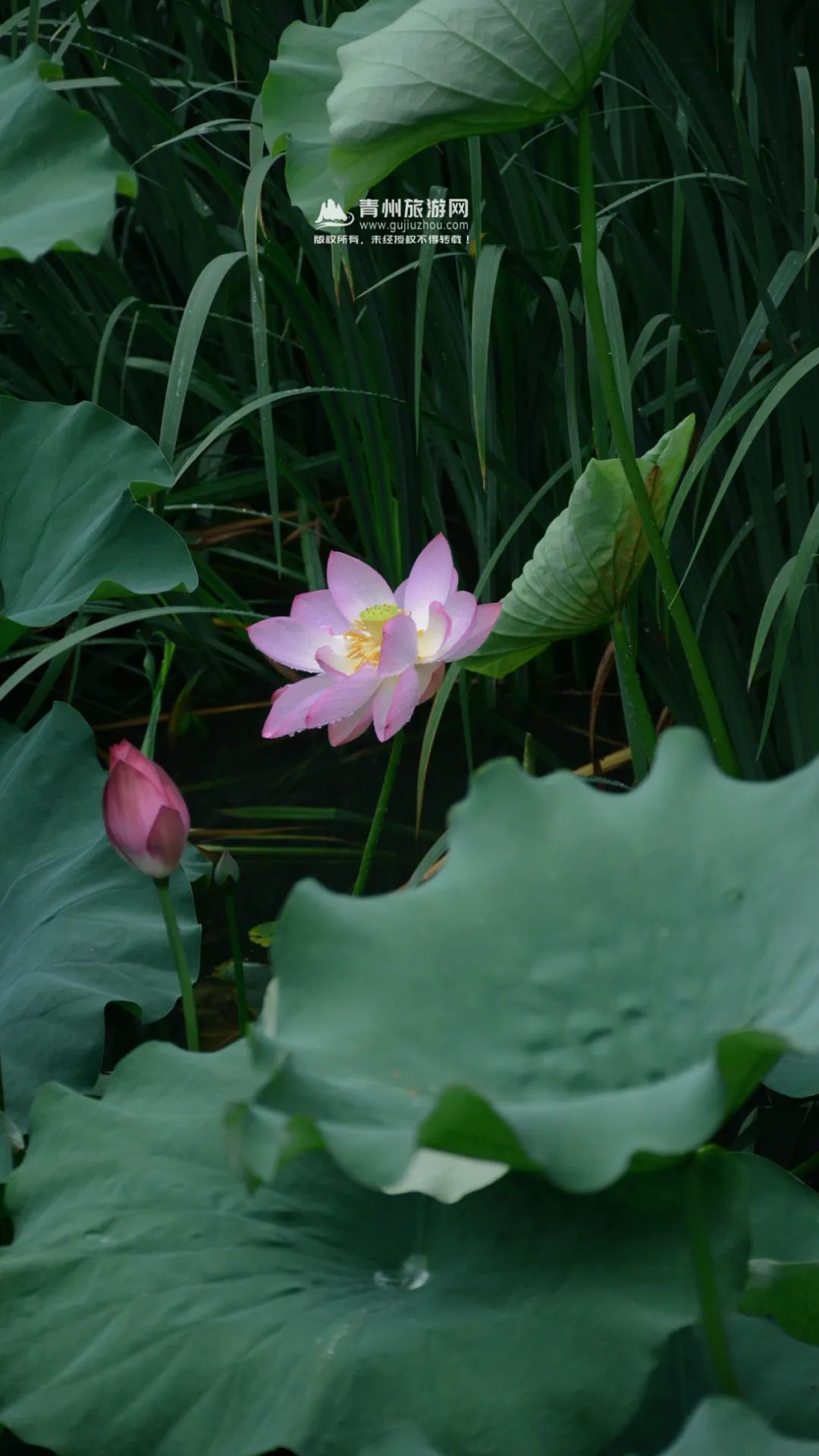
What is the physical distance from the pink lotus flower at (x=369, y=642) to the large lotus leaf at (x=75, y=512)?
0.08 m

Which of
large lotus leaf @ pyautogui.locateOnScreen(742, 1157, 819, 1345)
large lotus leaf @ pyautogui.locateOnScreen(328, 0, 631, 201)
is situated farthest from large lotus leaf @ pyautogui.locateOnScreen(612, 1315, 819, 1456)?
large lotus leaf @ pyautogui.locateOnScreen(328, 0, 631, 201)

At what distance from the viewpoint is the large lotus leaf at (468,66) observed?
24.9 inches

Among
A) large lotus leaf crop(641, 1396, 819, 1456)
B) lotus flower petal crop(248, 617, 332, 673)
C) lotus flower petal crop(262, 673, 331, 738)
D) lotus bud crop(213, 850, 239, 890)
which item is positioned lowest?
large lotus leaf crop(641, 1396, 819, 1456)

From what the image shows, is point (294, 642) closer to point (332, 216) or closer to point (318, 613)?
point (318, 613)

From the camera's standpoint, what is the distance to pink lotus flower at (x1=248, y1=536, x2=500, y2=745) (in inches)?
28.3

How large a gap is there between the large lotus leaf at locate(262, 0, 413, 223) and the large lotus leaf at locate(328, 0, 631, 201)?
0.21m

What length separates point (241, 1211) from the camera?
1.80 feet

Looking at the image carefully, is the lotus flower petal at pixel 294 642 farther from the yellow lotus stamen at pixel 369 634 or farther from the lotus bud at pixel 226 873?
the lotus bud at pixel 226 873

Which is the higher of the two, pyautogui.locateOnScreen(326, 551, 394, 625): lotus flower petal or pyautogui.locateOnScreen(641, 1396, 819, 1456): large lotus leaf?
pyautogui.locateOnScreen(326, 551, 394, 625): lotus flower petal

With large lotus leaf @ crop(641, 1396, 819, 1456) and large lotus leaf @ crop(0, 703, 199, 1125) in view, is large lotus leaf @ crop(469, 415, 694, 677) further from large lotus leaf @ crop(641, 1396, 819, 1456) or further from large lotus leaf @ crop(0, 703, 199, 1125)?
large lotus leaf @ crop(641, 1396, 819, 1456)

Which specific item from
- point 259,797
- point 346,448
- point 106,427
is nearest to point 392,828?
point 259,797

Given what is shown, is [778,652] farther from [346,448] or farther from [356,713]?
[346,448]

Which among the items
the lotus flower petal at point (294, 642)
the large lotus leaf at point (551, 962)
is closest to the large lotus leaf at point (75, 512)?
the lotus flower petal at point (294, 642)

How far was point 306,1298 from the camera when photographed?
0.52 metres
